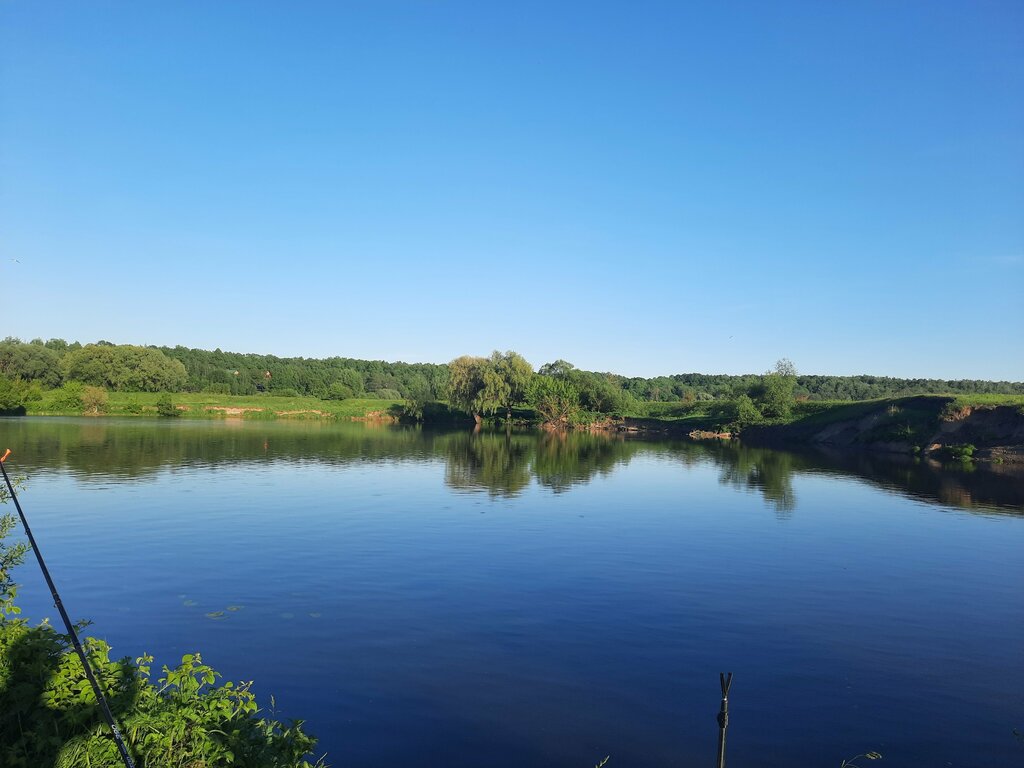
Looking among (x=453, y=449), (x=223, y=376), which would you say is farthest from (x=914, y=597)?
(x=223, y=376)

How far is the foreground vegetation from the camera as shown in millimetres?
5902

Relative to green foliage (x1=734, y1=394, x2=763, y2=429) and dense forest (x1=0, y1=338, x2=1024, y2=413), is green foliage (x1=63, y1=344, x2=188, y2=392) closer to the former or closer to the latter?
dense forest (x1=0, y1=338, x2=1024, y2=413)

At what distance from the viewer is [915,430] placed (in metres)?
72.2

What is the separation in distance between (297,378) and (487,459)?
377ft

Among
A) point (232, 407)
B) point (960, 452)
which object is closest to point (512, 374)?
point (232, 407)

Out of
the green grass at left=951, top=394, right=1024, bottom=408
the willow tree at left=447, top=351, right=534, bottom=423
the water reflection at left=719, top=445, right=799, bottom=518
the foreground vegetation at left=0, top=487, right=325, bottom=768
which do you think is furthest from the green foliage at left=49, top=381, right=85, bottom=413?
the green grass at left=951, top=394, right=1024, bottom=408

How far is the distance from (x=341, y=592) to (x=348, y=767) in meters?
7.68

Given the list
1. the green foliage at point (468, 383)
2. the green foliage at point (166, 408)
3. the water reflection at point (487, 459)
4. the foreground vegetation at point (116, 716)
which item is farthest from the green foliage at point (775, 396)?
the foreground vegetation at point (116, 716)

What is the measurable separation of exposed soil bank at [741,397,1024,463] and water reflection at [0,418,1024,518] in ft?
19.6

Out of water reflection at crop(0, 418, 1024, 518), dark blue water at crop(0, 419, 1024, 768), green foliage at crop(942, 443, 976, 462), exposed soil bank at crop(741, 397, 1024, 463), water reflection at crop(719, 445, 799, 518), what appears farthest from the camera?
exposed soil bank at crop(741, 397, 1024, 463)

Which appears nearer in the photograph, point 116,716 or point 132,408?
point 116,716

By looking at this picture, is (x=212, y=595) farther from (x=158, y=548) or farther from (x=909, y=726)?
(x=909, y=726)

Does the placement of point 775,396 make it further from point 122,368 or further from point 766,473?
point 122,368

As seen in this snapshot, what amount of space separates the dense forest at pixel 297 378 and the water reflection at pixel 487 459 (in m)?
38.1
